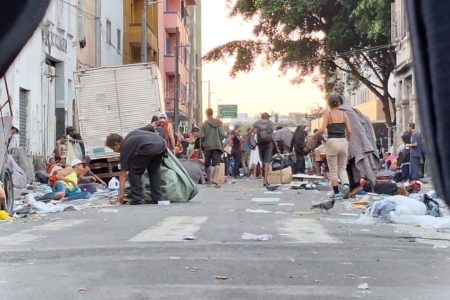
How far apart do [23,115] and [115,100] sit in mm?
3237

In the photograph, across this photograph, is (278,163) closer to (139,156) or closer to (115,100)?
(115,100)

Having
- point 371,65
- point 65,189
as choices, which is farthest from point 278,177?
point 371,65

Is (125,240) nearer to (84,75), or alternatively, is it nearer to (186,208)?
(186,208)

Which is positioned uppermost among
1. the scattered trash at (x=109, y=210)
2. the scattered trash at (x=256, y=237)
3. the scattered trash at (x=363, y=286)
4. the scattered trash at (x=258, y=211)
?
the scattered trash at (x=363, y=286)

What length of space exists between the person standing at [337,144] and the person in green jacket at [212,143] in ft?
21.9

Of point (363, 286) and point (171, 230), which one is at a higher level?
point (363, 286)

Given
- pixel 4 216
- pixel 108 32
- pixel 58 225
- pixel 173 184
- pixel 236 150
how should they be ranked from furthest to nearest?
pixel 108 32, pixel 236 150, pixel 173 184, pixel 4 216, pixel 58 225

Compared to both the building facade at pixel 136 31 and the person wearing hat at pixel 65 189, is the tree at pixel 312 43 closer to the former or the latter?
the building facade at pixel 136 31

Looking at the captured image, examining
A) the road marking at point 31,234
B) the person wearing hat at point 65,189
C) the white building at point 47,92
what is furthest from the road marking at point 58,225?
the white building at point 47,92

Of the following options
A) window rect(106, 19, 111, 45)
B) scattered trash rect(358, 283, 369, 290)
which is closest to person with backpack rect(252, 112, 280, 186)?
scattered trash rect(358, 283, 369, 290)

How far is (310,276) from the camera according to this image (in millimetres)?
5496

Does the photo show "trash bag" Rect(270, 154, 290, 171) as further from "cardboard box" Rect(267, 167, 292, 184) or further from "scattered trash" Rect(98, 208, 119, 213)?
"scattered trash" Rect(98, 208, 119, 213)

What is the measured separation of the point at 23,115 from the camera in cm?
2516

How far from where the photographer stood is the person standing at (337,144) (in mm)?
13938
